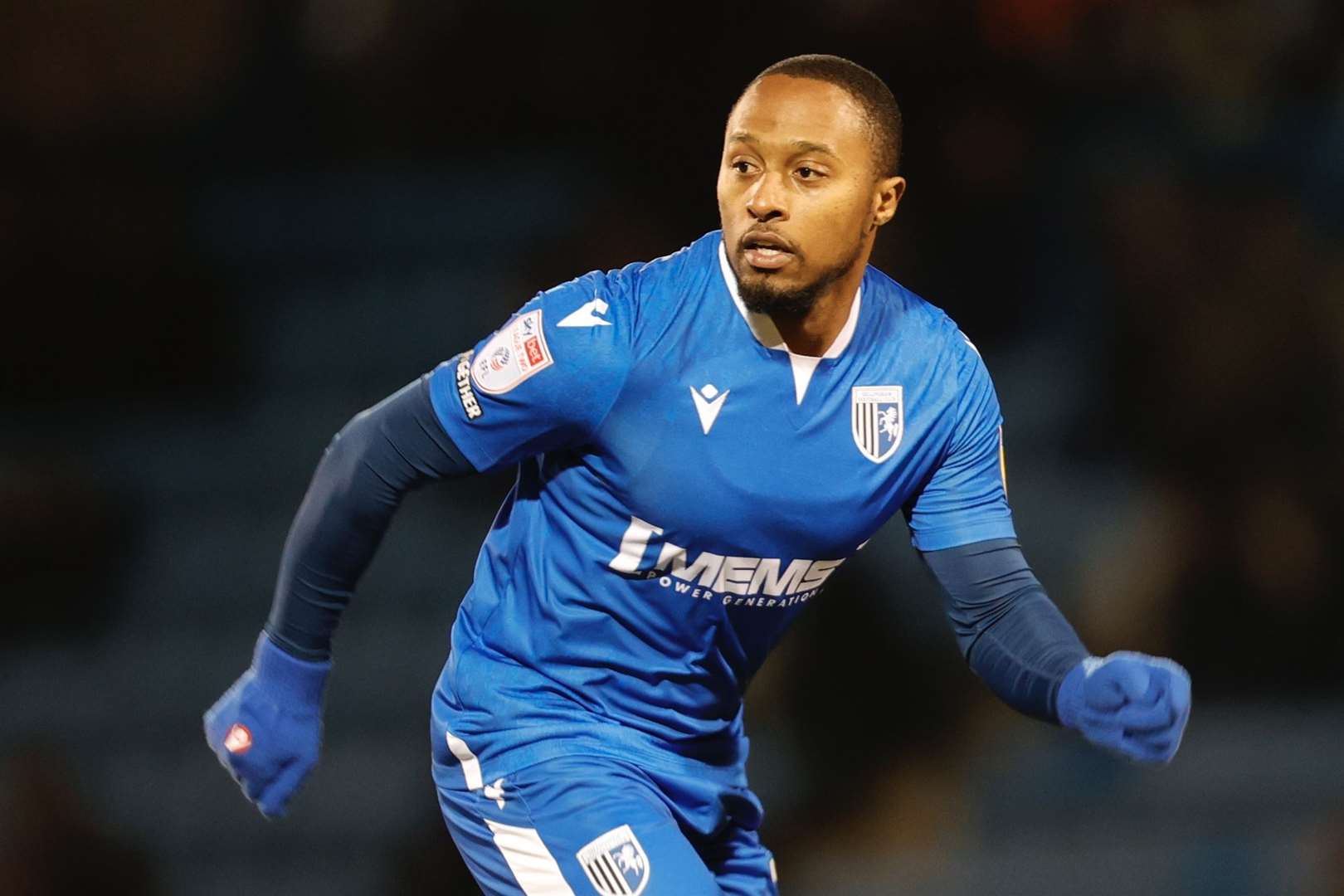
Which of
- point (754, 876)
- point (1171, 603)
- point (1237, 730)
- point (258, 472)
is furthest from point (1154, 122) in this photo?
point (754, 876)

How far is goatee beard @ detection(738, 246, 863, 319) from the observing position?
2.50 metres

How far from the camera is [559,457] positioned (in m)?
2.63

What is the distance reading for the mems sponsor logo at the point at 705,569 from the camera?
2.57 metres

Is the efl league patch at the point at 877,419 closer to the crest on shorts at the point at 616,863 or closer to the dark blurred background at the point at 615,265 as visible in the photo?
the crest on shorts at the point at 616,863

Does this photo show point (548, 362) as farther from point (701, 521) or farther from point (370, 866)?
point (370, 866)

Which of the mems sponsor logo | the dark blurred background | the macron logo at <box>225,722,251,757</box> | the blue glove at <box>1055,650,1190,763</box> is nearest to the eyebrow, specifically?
the mems sponsor logo

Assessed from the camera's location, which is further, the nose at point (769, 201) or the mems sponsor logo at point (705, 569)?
the mems sponsor logo at point (705, 569)

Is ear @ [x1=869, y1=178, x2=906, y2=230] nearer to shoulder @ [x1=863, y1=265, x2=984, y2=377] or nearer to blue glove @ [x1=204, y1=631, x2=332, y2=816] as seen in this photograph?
shoulder @ [x1=863, y1=265, x2=984, y2=377]

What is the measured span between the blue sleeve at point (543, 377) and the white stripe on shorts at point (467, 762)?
1.46 feet

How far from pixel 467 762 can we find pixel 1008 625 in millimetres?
863

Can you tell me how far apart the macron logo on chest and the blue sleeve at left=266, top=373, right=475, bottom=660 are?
14.4 inches

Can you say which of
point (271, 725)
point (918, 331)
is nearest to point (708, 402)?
point (918, 331)

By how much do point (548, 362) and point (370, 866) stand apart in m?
2.90

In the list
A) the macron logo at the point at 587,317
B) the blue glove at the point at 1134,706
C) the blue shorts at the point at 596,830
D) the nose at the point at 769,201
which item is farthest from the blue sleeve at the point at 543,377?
the blue glove at the point at 1134,706
